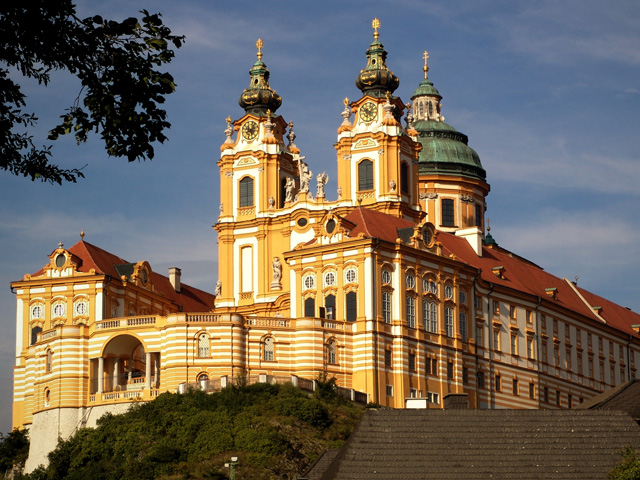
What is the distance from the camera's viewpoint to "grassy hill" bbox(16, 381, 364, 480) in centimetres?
8162

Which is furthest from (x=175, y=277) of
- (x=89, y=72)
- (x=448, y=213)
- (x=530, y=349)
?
(x=89, y=72)

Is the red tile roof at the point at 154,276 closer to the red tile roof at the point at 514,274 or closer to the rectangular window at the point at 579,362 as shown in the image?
the red tile roof at the point at 514,274

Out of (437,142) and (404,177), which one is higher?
(437,142)

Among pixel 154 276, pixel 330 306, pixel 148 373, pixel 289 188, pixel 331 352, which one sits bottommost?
pixel 148 373

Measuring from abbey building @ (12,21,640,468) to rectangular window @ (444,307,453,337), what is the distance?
16 cm

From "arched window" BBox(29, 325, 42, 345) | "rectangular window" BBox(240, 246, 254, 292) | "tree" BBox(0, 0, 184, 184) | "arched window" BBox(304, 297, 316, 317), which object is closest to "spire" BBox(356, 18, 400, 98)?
"rectangular window" BBox(240, 246, 254, 292)

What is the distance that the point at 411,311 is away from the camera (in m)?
98.8

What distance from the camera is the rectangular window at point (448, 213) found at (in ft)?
431

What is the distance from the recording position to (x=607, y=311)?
429 ft

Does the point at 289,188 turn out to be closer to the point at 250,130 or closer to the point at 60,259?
the point at 250,130

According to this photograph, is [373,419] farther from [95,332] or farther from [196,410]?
[95,332]

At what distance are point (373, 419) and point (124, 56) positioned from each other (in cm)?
2933

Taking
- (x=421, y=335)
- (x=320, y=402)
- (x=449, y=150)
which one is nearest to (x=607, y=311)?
(x=449, y=150)

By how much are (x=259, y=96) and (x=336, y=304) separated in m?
28.7
